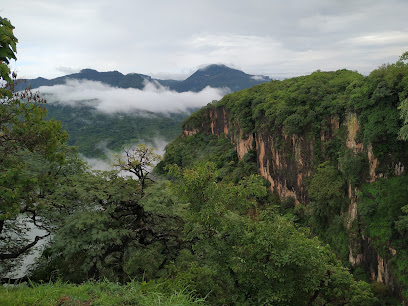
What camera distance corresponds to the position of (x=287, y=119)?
28812mm

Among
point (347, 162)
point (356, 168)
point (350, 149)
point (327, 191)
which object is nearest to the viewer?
point (356, 168)

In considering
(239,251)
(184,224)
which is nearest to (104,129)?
(184,224)

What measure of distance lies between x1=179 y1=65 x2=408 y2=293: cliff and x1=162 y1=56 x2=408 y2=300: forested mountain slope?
2.6 inches

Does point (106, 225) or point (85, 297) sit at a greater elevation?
point (85, 297)

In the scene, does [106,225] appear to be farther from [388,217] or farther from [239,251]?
[388,217]

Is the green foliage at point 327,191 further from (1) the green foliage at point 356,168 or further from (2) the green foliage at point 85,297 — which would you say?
(2) the green foliage at point 85,297

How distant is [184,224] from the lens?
11.6 meters

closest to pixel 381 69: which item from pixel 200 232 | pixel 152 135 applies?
pixel 200 232

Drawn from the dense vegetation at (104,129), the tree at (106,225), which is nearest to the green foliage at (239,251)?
the tree at (106,225)

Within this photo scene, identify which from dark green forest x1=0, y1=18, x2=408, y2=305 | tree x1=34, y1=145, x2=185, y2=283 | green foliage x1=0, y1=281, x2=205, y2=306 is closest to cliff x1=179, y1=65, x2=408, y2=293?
dark green forest x1=0, y1=18, x2=408, y2=305

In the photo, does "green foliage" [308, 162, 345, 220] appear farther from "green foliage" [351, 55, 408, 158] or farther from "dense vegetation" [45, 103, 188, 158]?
"dense vegetation" [45, 103, 188, 158]

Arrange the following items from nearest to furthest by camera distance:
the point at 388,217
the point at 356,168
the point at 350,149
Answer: the point at 388,217 → the point at 356,168 → the point at 350,149

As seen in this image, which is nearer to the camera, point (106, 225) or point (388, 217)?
point (106, 225)

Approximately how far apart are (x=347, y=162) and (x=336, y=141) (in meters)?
4.16
